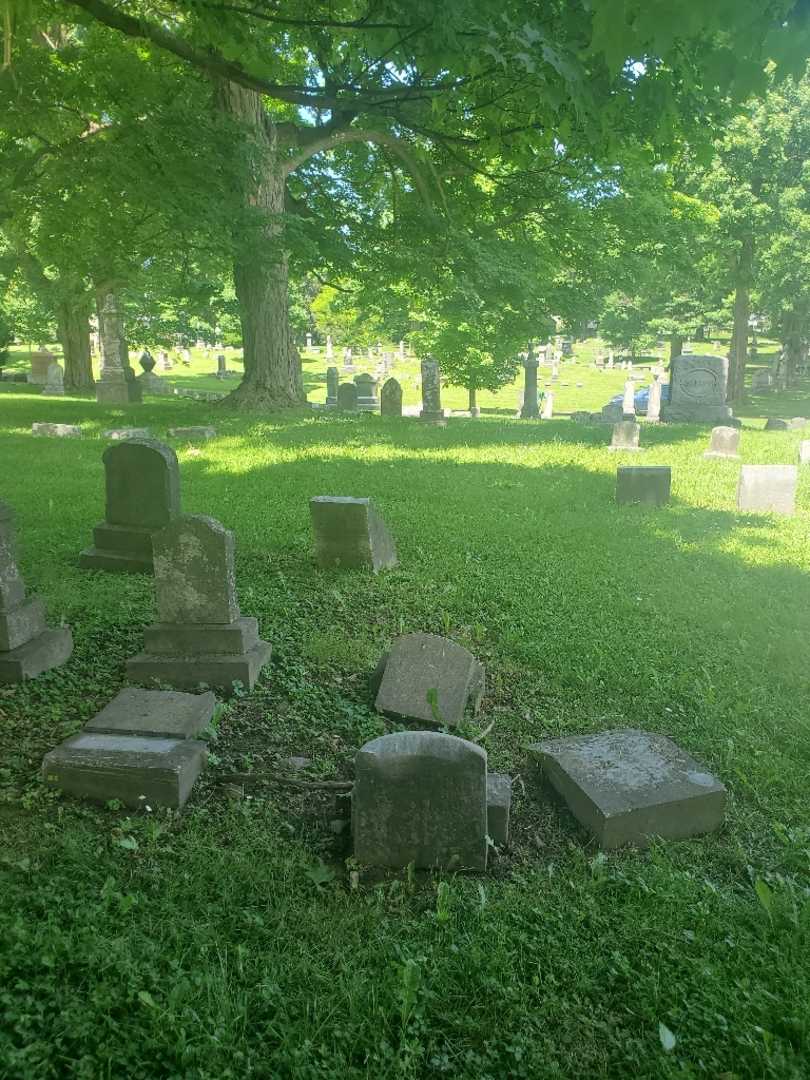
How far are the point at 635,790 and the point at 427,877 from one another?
112 centimetres

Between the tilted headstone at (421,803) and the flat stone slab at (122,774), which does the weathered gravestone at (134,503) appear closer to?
the flat stone slab at (122,774)

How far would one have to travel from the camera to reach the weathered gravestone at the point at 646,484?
10516 millimetres

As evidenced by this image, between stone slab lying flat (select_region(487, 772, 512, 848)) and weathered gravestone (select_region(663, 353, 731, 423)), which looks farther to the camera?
weathered gravestone (select_region(663, 353, 731, 423))

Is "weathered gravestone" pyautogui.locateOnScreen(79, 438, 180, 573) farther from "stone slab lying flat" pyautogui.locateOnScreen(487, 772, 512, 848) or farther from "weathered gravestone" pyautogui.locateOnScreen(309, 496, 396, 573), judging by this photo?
"stone slab lying flat" pyautogui.locateOnScreen(487, 772, 512, 848)

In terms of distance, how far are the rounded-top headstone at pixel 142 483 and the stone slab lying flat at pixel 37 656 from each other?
1944 mm

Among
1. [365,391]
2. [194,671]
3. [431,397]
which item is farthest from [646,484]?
[365,391]

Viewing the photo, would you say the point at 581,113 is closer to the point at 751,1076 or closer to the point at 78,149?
the point at 751,1076

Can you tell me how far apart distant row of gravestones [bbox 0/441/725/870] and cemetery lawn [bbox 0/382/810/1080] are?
0.41 feet

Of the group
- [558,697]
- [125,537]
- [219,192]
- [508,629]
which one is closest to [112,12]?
[125,537]

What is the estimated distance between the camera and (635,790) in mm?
3945

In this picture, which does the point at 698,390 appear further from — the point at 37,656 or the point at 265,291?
the point at 37,656

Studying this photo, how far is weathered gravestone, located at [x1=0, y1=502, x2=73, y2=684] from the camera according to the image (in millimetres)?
5074

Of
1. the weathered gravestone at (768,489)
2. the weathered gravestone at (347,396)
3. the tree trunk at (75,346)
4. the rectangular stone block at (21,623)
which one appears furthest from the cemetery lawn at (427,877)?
the tree trunk at (75,346)

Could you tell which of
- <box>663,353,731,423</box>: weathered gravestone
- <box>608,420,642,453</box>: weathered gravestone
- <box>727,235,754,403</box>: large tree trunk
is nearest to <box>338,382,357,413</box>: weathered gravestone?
<box>663,353,731,423</box>: weathered gravestone
